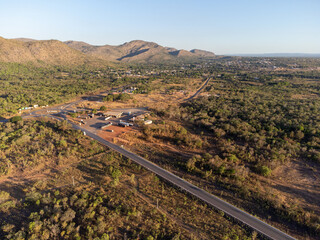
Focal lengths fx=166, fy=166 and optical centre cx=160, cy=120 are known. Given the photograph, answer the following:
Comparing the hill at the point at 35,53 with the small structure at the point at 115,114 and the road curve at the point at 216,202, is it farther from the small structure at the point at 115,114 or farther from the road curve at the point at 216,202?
the road curve at the point at 216,202

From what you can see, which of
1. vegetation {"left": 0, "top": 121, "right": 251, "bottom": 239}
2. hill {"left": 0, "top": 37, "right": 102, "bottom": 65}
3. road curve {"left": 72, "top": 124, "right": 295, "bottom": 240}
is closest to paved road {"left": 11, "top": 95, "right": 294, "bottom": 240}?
road curve {"left": 72, "top": 124, "right": 295, "bottom": 240}

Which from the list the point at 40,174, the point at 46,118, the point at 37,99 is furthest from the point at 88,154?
the point at 37,99

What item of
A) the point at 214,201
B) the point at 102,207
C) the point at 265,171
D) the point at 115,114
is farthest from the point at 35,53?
the point at 265,171

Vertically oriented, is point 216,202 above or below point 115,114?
below

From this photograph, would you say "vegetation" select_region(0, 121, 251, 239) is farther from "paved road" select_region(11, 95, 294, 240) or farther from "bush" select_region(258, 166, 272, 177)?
"bush" select_region(258, 166, 272, 177)

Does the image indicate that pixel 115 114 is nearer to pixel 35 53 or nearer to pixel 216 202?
pixel 216 202

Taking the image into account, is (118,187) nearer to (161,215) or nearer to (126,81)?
(161,215)

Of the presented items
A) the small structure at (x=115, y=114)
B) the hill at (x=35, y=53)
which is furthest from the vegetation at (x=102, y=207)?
the hill at (x=35, y=53)

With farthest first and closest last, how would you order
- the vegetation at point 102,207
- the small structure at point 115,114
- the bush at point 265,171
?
1. the small structure at point 115,114
2. the bush at point 265,171
3. the vegetation at point 102,207
